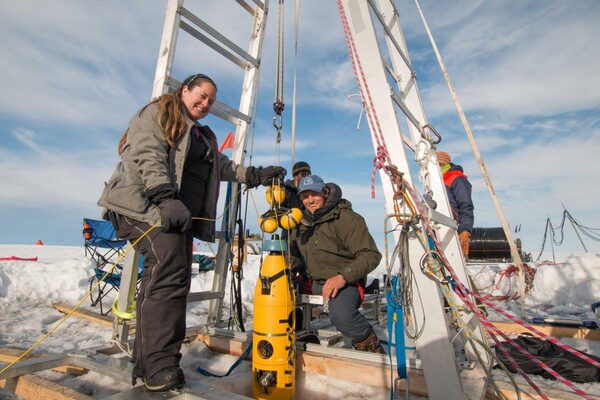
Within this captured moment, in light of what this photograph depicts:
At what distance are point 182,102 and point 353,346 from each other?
216cm

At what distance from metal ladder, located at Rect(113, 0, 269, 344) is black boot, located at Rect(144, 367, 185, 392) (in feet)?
3.74

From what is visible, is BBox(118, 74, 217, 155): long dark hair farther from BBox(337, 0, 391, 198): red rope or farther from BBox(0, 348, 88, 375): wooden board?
BBox(0, 348, 88, 375): wooden board

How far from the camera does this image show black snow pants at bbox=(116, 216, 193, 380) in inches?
65.2

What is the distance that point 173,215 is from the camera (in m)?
1.69

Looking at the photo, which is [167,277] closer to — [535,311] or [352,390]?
[352,390]

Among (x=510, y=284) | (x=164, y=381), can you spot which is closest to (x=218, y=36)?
(x=164, y=381)

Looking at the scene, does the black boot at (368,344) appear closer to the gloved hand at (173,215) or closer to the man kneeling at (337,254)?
the man kneeling at (337,254)

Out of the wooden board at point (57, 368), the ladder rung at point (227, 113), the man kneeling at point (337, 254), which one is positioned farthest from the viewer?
the ladder rung at point (227, 113)

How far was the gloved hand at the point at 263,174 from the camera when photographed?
259cm

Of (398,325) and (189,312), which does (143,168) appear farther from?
(189,312)

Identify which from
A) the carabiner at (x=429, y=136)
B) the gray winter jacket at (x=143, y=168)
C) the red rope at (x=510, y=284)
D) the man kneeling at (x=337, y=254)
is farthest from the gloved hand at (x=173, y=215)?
the red rope at (x=510, y=284)

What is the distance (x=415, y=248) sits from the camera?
1767 millimetres

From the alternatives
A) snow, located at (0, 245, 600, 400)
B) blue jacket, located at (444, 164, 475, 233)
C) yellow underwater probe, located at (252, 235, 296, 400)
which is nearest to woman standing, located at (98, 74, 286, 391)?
snow, located at (0, 245, 600, 400)

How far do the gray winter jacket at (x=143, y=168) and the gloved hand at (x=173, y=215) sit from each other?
0.35 feet
